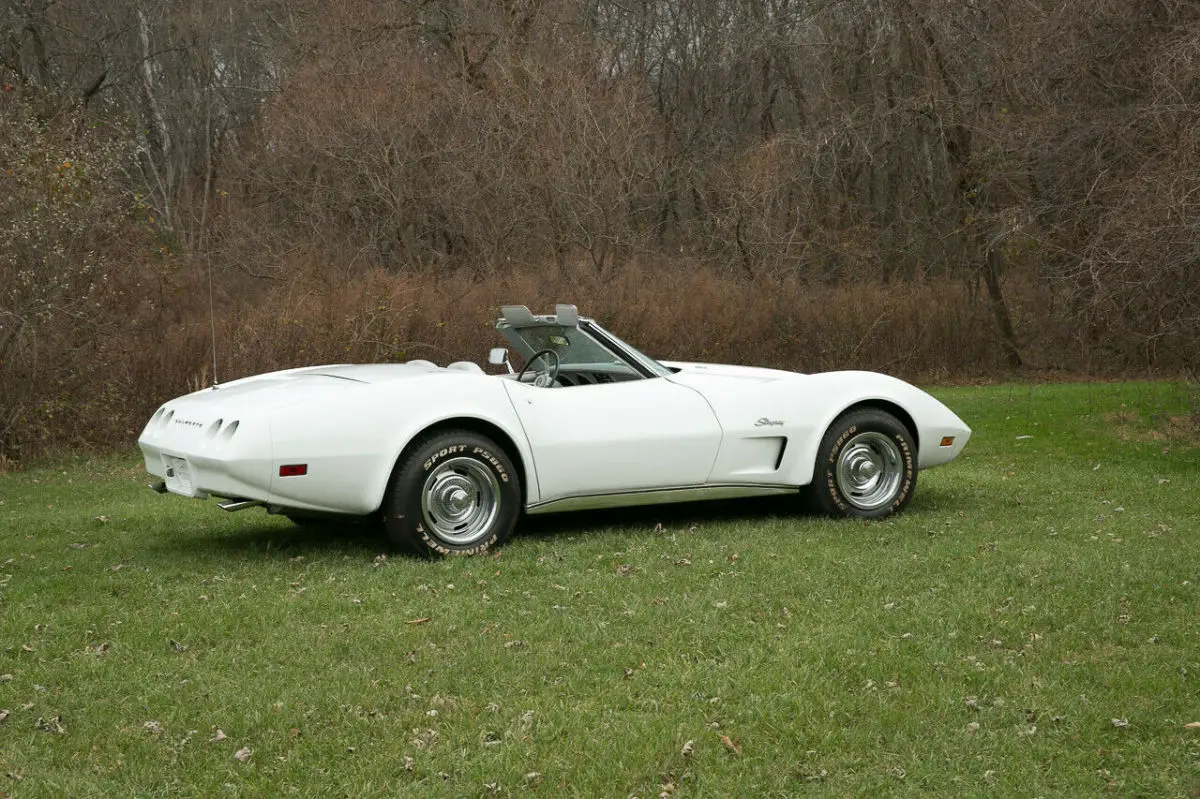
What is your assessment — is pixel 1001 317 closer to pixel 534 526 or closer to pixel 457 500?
pixel 534 526

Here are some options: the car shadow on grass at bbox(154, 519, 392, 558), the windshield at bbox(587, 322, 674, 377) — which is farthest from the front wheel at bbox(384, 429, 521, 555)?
the windshield at bbox(587, 322, 674, 377)

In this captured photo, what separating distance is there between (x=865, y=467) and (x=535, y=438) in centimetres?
230

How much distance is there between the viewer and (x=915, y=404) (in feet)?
29.0

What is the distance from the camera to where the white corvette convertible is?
721 centimetres

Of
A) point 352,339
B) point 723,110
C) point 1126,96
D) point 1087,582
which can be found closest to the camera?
point 1087,582

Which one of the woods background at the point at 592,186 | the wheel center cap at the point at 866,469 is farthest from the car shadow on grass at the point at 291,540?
the woods background at the point at 592,186

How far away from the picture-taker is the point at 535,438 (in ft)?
25.3

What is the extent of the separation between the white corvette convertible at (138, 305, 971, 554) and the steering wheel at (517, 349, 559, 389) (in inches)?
0.5

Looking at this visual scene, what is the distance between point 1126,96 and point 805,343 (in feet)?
27.2

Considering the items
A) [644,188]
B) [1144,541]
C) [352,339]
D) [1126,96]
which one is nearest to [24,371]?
[352,339]

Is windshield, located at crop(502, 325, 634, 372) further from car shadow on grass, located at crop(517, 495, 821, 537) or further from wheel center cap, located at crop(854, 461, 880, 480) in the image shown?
wheel center cap, located at crop(854, 461, 880, 480)

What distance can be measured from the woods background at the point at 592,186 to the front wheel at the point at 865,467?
4556 millimetres

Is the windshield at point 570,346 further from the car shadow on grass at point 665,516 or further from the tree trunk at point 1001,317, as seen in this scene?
the tree trunk at point 1001,317

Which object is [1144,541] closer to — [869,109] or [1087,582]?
[1087,582]
